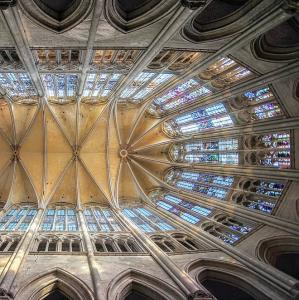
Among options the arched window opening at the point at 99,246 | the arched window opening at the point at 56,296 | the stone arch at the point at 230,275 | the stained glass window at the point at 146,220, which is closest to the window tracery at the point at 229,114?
the stained glass window at the point at 146,220

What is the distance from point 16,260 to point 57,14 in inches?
322

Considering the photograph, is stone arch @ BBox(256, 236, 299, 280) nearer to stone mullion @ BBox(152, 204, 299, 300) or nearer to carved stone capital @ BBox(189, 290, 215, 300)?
stone mullion @ BBox(152, 204, 299, 300)

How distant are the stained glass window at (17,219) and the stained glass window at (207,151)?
9996mm

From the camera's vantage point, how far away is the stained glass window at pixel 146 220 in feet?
62.0

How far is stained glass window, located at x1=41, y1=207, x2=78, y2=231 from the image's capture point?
1867 cm

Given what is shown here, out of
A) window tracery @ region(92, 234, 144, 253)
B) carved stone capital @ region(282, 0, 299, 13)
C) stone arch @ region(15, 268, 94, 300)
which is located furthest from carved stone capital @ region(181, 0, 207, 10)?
window tracery @ region(92, 234, 144, 253)

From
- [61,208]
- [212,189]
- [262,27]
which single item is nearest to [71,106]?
[61,208]

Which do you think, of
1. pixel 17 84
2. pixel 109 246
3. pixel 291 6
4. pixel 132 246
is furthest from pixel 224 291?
pixel 17 84

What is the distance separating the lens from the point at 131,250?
1540 cm

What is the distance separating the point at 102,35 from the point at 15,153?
16.0 m

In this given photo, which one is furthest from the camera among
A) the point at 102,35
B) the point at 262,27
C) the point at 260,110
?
the point at 260,110

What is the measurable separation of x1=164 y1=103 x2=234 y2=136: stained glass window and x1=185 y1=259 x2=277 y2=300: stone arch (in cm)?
865

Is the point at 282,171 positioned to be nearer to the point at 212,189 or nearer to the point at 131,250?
the point at 212,189

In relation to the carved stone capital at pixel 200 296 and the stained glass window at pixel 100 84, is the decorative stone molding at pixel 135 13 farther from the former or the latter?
the carved stone capital at pixel 200 296
